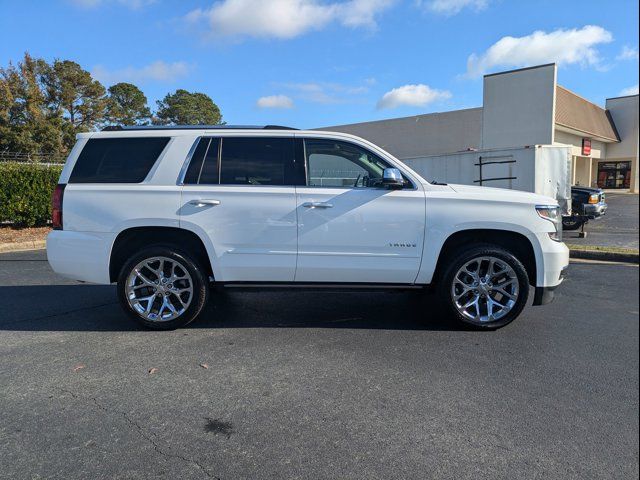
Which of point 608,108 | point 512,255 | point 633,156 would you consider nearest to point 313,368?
point 512,255

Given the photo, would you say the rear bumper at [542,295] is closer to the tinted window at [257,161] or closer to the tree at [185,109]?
the tinted window at [257,161]

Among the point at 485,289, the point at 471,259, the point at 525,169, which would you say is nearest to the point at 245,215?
the point at 471,259

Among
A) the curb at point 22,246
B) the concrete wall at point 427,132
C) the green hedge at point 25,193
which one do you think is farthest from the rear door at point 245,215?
the concrete wall at point 427,132

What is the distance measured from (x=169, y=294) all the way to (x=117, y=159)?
151 centimetres

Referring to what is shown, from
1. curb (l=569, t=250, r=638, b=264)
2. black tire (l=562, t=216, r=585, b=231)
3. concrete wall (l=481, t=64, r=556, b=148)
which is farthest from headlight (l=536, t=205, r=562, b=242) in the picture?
concrete wall (l=481, t=64, r=556, b=148)

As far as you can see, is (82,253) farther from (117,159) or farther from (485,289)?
(485,289)

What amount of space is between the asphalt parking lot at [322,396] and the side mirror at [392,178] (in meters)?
1.48

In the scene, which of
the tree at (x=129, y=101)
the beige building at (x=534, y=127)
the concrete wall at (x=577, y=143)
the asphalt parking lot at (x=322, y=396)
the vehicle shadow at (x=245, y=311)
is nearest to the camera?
the asphalt parking lot at (x=322, y=396)

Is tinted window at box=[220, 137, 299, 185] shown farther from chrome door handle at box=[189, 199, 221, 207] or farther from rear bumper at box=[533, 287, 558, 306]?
rear bumper at box=[533, 287, 558, 306]

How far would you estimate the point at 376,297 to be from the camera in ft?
20.5

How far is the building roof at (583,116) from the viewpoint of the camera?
30.4 meters

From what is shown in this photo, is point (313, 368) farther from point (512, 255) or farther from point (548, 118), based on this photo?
point (548, 118)

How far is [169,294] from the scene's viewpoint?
4812 mm

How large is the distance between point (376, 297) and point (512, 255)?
2005 millimetres
